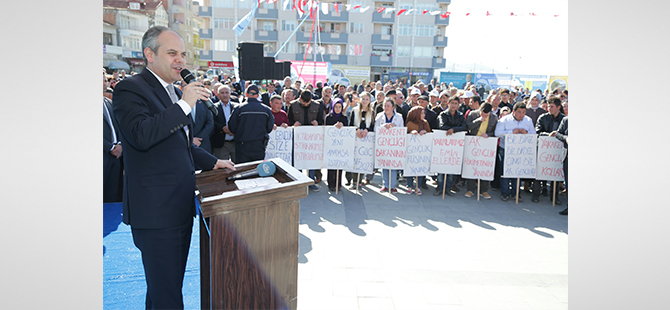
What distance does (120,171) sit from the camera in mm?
6387

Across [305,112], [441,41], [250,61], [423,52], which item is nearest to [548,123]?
[305,112]

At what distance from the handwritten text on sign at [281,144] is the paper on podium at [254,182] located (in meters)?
5.66

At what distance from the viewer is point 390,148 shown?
8164mm

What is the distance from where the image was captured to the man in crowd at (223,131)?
7836mm

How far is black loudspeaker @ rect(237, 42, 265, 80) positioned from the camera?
6.45 meters

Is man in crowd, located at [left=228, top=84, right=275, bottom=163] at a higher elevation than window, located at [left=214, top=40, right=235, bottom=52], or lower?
lower

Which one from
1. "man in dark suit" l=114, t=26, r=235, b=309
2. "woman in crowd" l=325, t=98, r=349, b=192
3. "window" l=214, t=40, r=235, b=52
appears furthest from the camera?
"window" l=214, t=40, r=235, b=52

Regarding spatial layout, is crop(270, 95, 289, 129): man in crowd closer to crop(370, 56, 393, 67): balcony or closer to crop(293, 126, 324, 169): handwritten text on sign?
crop(293, 126, 324, 169): handwritten text on sign

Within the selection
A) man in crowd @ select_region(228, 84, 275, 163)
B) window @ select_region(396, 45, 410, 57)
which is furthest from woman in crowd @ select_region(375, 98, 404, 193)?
window @ select_region(396, 45, 410, 57)

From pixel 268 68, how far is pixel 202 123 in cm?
162

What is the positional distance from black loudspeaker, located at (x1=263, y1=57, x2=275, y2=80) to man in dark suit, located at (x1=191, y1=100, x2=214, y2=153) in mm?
1369

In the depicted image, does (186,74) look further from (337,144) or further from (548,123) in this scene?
(548,123)

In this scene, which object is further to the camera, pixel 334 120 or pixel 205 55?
pixel 205 55

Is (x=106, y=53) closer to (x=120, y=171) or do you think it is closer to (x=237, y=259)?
(x=120, y=171)
